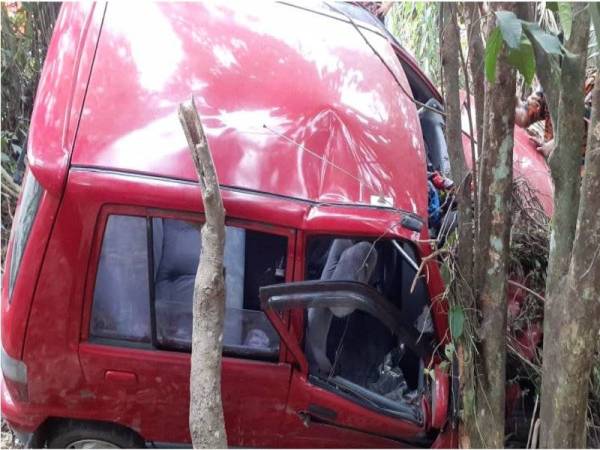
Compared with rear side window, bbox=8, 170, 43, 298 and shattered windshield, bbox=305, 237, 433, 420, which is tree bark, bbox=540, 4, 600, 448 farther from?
rear side window, bbox=8, 170, 43, 298

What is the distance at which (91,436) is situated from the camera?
2449 mm

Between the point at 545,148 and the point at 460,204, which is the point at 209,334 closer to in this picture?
the point at 460,204

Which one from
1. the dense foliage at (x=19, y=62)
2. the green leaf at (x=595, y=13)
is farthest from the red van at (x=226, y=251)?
the dense foliage at (x=19, y=62)

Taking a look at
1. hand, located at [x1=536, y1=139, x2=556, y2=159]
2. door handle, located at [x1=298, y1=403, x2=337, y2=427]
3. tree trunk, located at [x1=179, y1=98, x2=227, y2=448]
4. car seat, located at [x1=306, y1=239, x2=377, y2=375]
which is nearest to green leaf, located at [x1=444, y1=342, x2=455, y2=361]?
car seat, located at [x1=306, y1=239, x2=377, y2=375]

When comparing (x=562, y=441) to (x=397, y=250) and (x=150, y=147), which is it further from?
(x=150, y=147)

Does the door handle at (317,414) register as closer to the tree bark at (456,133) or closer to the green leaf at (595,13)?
the tree bark at (456,133)

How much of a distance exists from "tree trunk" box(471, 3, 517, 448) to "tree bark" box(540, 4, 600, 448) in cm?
24

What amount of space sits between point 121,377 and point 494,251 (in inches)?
59.2

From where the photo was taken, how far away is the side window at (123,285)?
2.16 meters

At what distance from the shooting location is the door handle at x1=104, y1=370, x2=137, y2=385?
227 cm

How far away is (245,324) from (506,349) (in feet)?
3.54

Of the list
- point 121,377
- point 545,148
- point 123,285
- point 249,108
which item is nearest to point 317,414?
point 121,377

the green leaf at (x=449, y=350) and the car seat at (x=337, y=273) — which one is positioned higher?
the car seat at (x=337, y=273)

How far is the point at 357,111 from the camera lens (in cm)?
253
